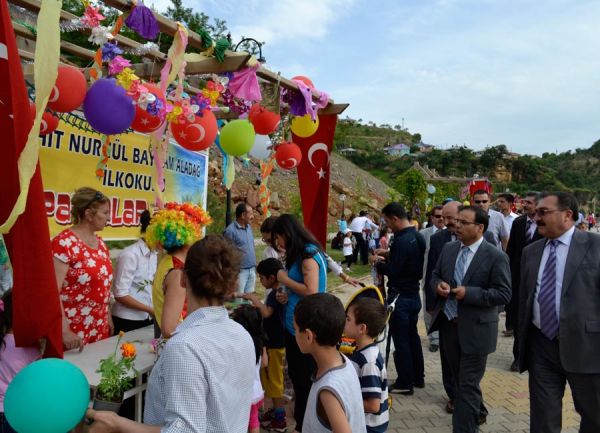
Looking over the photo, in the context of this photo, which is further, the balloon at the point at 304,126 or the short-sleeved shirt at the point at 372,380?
the balloon at the point at 304,126

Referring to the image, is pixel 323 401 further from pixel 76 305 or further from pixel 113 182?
pixel 113 182

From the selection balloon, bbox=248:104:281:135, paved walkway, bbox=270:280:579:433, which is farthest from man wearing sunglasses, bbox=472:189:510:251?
balloon, bbox=248:104:281:135

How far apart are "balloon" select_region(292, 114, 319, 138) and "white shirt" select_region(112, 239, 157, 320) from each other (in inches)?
94.4

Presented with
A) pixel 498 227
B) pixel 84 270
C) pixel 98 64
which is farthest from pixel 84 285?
pixel 498 227

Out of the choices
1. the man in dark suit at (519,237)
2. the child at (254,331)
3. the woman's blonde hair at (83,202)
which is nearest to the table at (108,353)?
the child at (254,331)

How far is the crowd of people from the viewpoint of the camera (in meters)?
1.55

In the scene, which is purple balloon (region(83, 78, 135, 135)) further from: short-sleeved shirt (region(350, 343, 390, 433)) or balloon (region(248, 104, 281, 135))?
short-sleeved shirt (region(350, 343, 390, 433))

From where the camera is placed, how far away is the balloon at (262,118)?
4.72 metres

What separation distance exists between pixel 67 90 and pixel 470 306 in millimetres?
3243

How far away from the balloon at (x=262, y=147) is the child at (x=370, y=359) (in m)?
3.28

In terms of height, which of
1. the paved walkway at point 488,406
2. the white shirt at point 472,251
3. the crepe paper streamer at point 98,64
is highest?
the crepe paper streamer at point 98,64

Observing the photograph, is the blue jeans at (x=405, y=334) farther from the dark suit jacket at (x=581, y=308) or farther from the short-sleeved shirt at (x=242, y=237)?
the short-sleeved shirt at (x=242, y=237)

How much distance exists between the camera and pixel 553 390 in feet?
9.45

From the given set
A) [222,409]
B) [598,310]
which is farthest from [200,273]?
[598,310]
